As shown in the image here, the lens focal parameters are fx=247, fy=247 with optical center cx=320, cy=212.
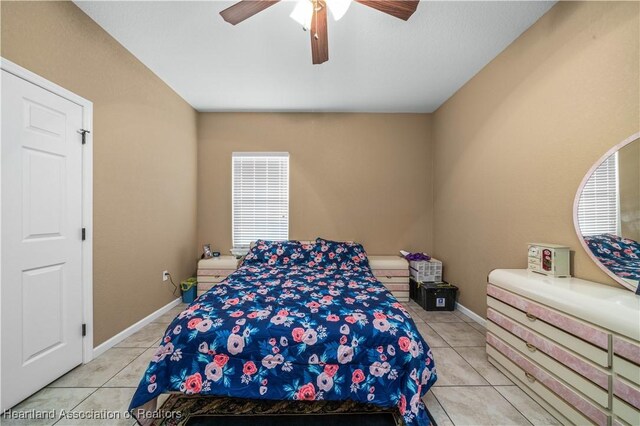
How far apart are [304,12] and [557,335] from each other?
260 centimetres

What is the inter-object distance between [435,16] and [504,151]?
142 centimetres

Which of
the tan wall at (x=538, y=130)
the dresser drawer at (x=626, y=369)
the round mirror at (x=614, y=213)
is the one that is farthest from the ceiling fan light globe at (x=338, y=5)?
the dresser drawer at (x=626, y=369)

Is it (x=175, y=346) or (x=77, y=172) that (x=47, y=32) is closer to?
(x=77, y=172)

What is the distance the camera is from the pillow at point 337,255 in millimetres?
3261

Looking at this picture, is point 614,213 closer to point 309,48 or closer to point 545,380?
point 545,380

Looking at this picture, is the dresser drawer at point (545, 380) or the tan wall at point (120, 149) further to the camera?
the tan wall at point (120, 149)

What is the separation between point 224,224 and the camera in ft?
12.9

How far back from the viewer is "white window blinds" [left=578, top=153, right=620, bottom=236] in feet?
5.20

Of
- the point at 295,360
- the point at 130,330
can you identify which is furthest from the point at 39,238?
the point at 295,360

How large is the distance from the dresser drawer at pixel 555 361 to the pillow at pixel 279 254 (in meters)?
2.13

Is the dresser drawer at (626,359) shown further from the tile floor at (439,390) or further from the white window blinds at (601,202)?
the white window blinds at (601,202)

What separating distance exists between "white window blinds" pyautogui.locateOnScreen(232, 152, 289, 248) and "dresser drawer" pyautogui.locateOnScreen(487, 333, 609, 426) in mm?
2888

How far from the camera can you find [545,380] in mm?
1598

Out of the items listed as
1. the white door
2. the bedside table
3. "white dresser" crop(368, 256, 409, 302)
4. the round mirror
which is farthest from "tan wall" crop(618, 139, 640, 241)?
the white door
